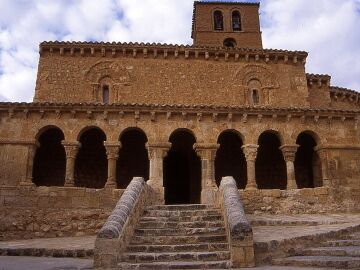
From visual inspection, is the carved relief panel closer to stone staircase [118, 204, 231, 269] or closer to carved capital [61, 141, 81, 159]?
carved capital [61, 141, 81, 159]

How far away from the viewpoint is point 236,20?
87.0 feet

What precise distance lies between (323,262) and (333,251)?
2.60ft

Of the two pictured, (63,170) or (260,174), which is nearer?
(63,170)

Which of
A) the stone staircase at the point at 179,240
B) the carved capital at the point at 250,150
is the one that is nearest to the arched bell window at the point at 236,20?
the carved capital at the point at 250,150

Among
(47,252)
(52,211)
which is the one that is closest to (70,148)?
(52,211)

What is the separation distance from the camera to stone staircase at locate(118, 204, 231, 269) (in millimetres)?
6957

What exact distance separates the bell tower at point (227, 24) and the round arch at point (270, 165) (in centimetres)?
906

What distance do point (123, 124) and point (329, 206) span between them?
7.79 metres

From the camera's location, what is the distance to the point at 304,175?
57.9 ft

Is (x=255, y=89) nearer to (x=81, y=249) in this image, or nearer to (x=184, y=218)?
(x=184, y=218)

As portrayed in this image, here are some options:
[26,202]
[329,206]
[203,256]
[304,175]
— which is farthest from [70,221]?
[304,175]

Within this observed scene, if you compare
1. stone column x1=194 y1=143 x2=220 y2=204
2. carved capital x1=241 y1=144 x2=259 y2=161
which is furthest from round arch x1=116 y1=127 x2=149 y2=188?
carved capital x1=241 y1=144 x2=259 y2=161

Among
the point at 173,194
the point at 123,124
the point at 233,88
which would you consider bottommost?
the point at 173,194

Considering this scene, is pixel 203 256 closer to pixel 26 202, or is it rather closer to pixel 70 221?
pixel 70 221
